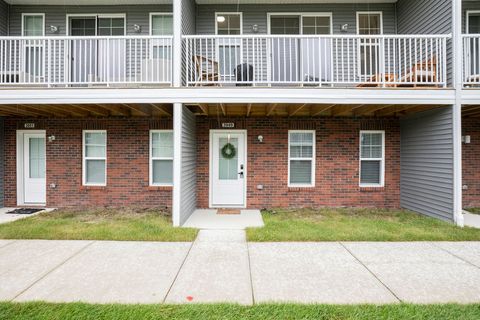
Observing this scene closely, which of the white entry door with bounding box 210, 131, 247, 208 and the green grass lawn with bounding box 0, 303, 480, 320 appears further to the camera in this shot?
the white entry door with bounding box 210, 131, 247, 208

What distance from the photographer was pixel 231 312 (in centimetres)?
275

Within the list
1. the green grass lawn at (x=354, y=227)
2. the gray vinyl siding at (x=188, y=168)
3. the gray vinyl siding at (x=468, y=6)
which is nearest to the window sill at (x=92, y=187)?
the gray vinyl siding at (x=188, y=168)

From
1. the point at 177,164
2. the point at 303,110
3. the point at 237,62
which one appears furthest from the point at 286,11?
the point at 177,164

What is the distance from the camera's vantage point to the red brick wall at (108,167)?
25.8 ft

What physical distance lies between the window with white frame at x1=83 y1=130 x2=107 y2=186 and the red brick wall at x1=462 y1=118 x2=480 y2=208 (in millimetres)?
10432

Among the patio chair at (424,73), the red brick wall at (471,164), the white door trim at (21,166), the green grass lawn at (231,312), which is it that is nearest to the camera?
the green grass lawn at (231,312)

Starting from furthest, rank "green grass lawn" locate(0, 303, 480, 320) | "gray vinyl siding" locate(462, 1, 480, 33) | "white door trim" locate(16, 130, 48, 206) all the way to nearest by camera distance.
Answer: "white door trim" locate(16, 130, 48, 206) < "gray vinyl siding" locate(462, 1, 480, 33) < "green grass lawn" locate(0, 303, 480, 320)

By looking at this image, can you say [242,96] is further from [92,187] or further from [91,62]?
[92,187]

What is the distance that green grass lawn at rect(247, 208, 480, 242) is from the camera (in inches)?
201

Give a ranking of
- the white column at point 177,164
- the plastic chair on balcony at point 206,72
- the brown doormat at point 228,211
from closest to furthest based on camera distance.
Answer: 1. the white column at point 177,164
2. the plastic chair on balcony at point 206,72
3. the brown doormat at point 228,211

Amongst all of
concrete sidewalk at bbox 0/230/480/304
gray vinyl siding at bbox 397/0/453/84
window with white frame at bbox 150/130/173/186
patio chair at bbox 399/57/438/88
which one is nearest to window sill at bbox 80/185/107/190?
window with white frame at bbox 150/130/173/186

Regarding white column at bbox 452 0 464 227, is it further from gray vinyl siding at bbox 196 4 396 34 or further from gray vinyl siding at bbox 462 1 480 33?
gray vinyl siding at bbox 196 4 396 34

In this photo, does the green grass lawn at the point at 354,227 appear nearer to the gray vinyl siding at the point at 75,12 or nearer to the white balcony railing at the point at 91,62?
the white balcony railing at the point at 91,62

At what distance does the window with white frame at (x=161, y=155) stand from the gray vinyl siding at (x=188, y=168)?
2.73ft
